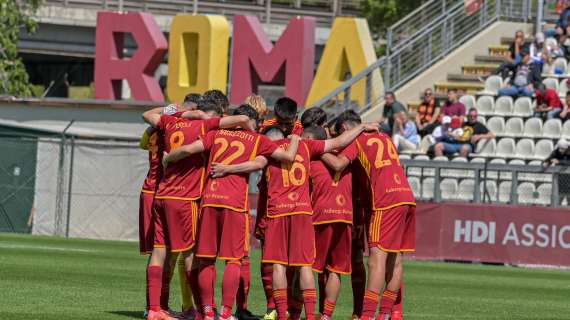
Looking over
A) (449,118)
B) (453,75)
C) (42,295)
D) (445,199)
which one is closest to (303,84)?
(453,75)

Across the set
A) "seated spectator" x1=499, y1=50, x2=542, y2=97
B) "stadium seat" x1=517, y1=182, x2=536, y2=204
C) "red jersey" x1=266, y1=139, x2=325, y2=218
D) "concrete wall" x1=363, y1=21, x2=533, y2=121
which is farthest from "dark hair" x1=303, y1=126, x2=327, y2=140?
"concrete wall" x1=363, y1=21, x2=533, y2=121

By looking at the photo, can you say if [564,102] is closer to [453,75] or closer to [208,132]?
[453,75]

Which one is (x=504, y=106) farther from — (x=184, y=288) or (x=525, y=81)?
(x=184, y=288)

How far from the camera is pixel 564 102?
30.5 m

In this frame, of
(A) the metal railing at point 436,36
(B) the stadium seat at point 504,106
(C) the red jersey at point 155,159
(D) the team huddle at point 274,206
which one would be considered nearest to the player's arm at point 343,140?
(D) the team huddle at point 274,206

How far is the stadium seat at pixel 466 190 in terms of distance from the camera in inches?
1067

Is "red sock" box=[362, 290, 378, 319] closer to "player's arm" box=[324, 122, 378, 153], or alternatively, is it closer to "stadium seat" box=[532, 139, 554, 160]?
"player's arm" box=[324, 122, 378, 153]

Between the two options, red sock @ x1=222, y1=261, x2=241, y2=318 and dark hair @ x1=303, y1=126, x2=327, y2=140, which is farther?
dark hair @ x1=303, y1=126, x2=327, y2=140

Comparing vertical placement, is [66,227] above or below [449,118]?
below

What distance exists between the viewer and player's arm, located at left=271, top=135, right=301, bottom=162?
40.7ft

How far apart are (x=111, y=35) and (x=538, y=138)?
1331 cm

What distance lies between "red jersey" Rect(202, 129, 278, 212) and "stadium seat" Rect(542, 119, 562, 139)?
17.9m

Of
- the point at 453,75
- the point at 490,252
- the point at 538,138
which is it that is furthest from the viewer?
the point at 453,75

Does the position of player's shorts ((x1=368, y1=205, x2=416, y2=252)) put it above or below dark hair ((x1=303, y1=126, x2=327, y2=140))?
below
